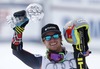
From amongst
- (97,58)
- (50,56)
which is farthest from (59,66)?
(97,58)

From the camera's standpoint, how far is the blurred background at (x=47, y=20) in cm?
741

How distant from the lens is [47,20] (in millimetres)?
7527

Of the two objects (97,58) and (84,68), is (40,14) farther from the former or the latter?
(97,58)

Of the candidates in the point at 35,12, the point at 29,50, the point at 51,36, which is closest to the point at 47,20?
the point at 29,50

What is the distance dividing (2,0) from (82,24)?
247cm

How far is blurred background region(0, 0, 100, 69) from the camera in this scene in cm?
Result: 741

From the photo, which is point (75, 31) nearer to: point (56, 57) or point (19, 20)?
point (56, 57)

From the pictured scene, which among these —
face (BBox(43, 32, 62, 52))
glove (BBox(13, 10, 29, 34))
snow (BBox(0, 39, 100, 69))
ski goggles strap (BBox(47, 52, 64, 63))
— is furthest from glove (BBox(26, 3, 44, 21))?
snow (BBox(0, 39, 100, 69))

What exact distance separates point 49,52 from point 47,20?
2149mm

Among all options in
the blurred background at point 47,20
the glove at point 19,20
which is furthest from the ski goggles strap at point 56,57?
the blurred background at point 47,20

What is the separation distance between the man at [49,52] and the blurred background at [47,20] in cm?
176

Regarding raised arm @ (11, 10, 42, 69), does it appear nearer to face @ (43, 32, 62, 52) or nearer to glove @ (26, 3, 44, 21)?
glove @ (26, 3, 44, 21)

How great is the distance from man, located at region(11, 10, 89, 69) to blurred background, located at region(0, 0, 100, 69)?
176cm

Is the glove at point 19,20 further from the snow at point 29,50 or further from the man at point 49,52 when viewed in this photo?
the snow at point 29,50
